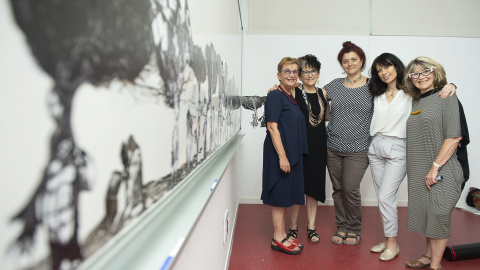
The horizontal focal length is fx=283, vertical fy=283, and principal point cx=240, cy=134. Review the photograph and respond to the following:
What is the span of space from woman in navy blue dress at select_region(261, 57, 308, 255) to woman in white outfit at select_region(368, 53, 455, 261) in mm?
614

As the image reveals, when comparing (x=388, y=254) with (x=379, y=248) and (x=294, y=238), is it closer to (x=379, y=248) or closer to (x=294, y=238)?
(x=379, y=248)

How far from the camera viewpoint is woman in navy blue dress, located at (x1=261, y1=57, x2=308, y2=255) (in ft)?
7.22

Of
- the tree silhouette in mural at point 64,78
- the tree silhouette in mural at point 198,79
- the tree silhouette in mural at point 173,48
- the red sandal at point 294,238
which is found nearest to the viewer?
the tree silhouette in mural at point 64,78

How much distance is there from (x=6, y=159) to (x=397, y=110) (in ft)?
8.09

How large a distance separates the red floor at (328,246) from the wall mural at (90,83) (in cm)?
200

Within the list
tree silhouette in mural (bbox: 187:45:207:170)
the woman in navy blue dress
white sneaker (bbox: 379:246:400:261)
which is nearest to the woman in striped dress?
white sneaker (bbox: 379:246:400:261)

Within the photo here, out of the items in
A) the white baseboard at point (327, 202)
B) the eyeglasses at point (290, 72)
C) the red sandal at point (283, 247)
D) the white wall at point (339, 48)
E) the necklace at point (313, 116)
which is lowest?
the white baseboard at point (327, 202)

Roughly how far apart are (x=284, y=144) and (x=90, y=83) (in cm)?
200

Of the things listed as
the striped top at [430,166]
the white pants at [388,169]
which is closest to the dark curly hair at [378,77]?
the striped top at [430,166]

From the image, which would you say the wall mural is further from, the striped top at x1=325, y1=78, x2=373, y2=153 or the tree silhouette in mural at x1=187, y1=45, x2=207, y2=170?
the striped top at x1=325, y1=78, x2=373, y2=153

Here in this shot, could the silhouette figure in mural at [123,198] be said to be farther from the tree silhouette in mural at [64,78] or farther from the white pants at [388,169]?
the white pants at [388,169]

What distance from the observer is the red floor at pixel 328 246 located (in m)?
2.30

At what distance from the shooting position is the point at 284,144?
225 centimetres

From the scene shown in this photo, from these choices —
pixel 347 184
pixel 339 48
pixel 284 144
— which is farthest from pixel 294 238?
pixel 339 48
